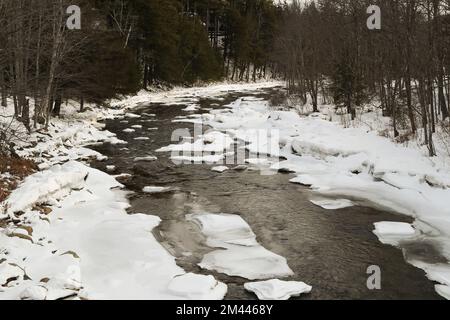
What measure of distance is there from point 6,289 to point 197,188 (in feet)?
22.1

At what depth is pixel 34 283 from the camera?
6270mm

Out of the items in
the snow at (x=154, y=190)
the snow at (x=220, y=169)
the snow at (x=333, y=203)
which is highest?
the snow at (x=220, y=169)

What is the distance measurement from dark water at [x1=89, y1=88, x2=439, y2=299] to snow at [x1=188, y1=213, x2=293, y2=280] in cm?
18

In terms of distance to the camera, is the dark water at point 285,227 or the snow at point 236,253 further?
the snow at point 236,253

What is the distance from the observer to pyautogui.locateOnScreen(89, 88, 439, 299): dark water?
23.1ft

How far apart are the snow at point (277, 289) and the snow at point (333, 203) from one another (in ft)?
13.8

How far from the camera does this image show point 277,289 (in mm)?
6652

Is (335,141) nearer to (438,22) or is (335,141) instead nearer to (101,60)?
(438,22)

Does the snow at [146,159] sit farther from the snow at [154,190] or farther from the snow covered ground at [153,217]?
the snow at [154,190]

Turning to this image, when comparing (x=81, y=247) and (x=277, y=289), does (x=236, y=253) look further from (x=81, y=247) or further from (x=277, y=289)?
(x=81, y=247)

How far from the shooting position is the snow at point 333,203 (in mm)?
10766

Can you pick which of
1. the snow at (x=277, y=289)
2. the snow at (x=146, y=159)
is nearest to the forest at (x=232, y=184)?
the snow at (x=277, y=289)

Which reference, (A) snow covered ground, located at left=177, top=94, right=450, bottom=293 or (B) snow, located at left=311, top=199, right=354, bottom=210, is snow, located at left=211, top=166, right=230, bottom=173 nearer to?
(A) snow covered ground, located at left=177, top=94, right=450, bottom=293
